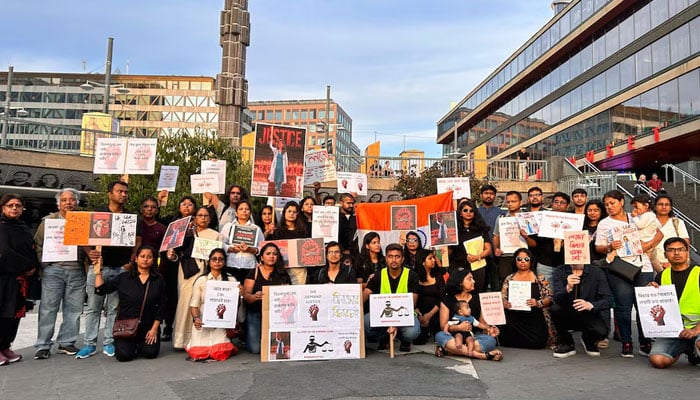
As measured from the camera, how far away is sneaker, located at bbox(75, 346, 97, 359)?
276 inches

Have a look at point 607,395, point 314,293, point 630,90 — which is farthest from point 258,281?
point 630,90

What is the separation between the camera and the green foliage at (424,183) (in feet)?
63.9

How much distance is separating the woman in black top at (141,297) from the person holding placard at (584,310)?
17.0 ft

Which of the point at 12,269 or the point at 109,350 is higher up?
the point at 12,269

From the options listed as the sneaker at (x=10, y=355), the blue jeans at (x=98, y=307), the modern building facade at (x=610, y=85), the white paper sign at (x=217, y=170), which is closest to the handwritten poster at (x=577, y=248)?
the white paper sign at (x=217, y=170)

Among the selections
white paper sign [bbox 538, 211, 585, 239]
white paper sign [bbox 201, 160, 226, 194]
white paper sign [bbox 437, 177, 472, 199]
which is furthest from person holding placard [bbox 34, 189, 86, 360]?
white paper sign [bbox 538, 211, 585, 239]

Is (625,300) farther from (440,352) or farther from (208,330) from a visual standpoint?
(208,330)

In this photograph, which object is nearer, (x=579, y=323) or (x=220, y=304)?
(x=220, y=304)

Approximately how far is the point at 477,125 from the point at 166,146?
2088 inches

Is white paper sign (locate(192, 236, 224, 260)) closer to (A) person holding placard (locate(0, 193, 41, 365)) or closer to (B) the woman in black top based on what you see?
(B) the woman in black top

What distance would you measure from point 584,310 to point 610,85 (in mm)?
32410

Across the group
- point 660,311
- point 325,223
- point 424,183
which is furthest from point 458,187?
point 424,183

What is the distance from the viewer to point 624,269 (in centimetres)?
738

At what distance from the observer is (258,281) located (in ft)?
24.4
